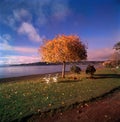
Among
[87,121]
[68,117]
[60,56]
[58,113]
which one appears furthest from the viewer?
[60,56]

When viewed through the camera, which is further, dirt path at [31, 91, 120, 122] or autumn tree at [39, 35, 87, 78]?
autumn tree at [39, 35, 87, 78]

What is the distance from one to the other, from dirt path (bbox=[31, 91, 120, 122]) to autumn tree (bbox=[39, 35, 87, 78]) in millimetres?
9824

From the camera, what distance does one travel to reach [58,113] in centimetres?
570

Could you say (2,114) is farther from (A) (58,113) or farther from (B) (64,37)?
(B) (64,37)

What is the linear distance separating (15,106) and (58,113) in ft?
4.62

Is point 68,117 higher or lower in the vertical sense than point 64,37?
lower

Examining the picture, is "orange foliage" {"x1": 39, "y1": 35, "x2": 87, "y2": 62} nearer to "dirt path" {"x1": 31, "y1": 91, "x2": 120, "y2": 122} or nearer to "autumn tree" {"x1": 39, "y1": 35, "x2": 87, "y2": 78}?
"autumn tree" {"x1": 39, "y1": 35, "x2": 87, "y2": 78}

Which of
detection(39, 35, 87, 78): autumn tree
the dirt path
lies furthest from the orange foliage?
the dirt path

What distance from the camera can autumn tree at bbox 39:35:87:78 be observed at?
16141mm

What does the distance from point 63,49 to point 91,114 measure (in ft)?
35.7

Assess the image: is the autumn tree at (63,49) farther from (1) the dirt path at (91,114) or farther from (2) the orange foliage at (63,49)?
(1) the dirt path at (91,114)

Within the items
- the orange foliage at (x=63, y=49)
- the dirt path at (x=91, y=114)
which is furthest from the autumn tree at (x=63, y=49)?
the dirt path at (x=91, y=114)

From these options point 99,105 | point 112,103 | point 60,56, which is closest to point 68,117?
point 99,105

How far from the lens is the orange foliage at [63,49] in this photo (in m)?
16.1
